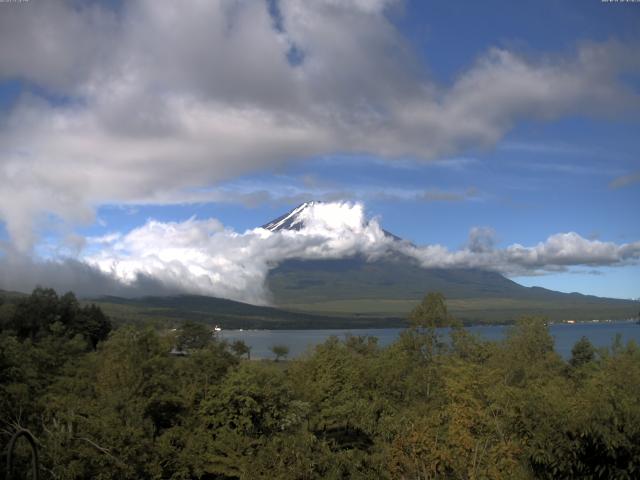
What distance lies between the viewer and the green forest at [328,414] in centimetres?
1119

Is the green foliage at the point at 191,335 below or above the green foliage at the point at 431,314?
below

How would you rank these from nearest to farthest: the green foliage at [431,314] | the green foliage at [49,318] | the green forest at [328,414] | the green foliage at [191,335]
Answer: the green forest at [328,414] < the green foliage at [431,314] < the green foliage at [49,318] < the green foliage at [191,335]

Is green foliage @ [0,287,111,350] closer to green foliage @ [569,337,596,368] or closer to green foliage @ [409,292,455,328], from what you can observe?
green foliage @ [409,292,455,328]

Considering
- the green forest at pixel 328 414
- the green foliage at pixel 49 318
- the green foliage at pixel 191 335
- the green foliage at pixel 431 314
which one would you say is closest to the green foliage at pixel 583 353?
the green forest at pixel 328 414

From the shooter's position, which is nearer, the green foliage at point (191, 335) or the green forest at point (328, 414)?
the green forest at point (328, 414)

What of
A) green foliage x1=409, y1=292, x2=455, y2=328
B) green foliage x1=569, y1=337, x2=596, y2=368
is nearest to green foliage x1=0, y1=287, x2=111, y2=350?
green foliage x1=409, y1=292, x2=455, y2=328

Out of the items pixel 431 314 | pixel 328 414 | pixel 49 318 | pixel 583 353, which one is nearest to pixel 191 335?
pixel 49 318

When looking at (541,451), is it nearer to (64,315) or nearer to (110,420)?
(110,420)

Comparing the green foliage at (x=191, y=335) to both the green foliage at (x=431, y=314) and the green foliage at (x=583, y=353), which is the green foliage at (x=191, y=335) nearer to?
the green foliage at (x=431, y=314)

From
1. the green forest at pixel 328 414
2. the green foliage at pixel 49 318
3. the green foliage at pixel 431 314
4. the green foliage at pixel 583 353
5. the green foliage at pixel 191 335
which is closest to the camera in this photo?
the green forest at pixel 328 414

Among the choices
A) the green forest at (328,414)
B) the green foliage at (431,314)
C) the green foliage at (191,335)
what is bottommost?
the green foliage at (191,335)

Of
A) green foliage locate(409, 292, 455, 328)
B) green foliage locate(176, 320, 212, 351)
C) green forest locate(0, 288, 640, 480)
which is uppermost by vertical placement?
green foliage locate(409, 292, 455, 328)

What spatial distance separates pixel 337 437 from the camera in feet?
100

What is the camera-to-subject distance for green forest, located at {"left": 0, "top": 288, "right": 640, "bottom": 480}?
11188 millimetres
